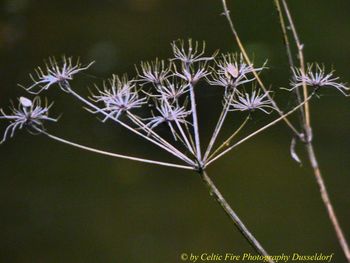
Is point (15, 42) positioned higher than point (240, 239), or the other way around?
point (15, 42)

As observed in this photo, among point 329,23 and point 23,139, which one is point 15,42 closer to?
point 23,139

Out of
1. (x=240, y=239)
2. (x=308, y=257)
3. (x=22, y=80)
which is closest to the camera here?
(x=308, y=257)

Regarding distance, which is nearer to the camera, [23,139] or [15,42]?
[23,139]

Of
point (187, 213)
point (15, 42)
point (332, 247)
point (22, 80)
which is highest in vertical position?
point (15, 42)

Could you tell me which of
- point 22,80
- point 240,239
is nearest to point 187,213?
point 240,239

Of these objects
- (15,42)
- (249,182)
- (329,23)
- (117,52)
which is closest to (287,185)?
(249,182)

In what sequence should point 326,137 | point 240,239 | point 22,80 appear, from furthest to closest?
point 22,80 → point 326,137 → point 240,239
